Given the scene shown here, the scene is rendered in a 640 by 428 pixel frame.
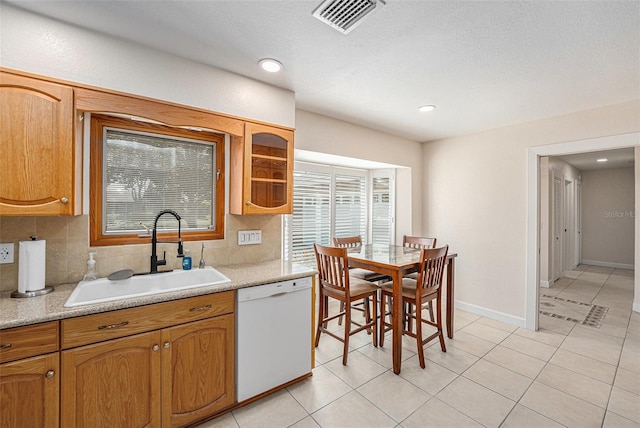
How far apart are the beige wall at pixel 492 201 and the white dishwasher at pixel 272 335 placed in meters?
2.57

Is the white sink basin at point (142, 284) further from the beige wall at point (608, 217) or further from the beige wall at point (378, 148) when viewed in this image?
the beige wall at point (608, 217)

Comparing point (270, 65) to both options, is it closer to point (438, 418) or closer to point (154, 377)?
point (154, 377)

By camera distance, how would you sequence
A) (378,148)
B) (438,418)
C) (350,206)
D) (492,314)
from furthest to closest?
(350,206) → (378,148) → (492,314) → (438,418)

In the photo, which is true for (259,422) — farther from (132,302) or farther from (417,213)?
(417,213)

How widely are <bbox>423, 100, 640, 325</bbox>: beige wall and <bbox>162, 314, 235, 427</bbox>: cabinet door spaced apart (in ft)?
10.3

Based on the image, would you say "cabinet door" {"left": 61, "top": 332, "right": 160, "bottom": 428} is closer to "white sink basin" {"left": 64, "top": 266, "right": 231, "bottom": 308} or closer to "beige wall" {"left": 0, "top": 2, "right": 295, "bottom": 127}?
"white sink basin" {"left": 64, "top": 266, "right": 231, "bottom": 308}

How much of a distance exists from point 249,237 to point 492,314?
3.05 meters

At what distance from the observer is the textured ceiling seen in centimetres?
148

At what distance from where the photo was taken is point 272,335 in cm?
195

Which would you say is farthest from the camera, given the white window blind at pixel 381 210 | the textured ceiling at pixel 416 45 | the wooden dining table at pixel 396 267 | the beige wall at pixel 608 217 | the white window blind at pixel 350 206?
the beige wall at pixel 608 217

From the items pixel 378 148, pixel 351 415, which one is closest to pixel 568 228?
pixel 378 148

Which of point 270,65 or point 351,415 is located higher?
point 270,65

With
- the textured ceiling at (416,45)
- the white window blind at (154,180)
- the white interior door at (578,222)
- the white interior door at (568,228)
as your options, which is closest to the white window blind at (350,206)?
the textured ceiling at (416,45)

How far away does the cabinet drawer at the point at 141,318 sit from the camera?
4.47 ft
